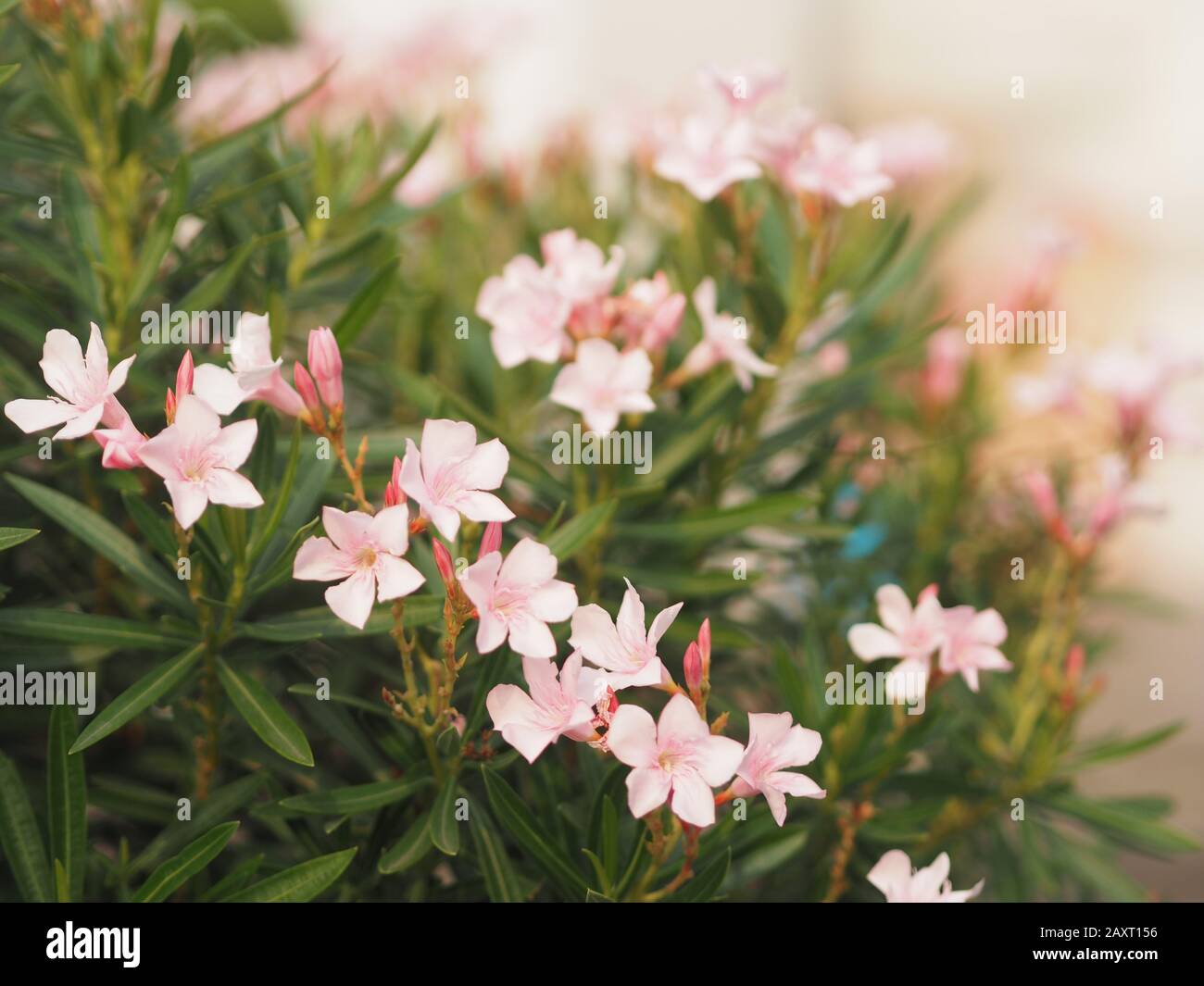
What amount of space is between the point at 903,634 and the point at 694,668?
0.21m

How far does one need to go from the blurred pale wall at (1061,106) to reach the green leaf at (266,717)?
8.10 ft

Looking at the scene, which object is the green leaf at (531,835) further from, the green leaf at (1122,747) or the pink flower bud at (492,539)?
the green leaf at (1122,747)

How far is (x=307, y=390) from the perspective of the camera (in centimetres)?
68

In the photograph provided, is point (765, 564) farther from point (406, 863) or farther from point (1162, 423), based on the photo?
point (406, 863)

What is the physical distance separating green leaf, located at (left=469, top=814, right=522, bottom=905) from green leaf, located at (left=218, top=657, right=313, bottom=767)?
0.42 ft

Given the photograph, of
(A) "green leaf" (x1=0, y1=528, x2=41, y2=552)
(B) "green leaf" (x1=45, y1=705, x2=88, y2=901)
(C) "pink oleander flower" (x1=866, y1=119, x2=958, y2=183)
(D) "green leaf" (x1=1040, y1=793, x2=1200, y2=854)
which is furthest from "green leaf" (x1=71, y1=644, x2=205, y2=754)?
(C) "pink oleander flower" (x1=866, y1=119, x2=958, y2=183)

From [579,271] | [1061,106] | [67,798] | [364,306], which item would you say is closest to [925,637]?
[579,271]

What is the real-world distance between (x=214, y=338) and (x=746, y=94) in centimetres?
50

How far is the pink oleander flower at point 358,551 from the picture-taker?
60cm

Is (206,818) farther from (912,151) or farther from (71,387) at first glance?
(912,151)

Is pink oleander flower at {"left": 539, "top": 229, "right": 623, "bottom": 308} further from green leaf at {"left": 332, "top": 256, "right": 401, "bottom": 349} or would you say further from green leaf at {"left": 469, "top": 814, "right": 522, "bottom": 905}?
green leaf at {"left": 469, "top": 814, "right": 522, "bottom": 905}

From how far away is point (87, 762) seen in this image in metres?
0.87

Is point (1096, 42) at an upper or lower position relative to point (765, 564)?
upper

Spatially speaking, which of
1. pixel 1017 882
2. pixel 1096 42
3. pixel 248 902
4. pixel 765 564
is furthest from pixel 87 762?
pixel 1096 42
